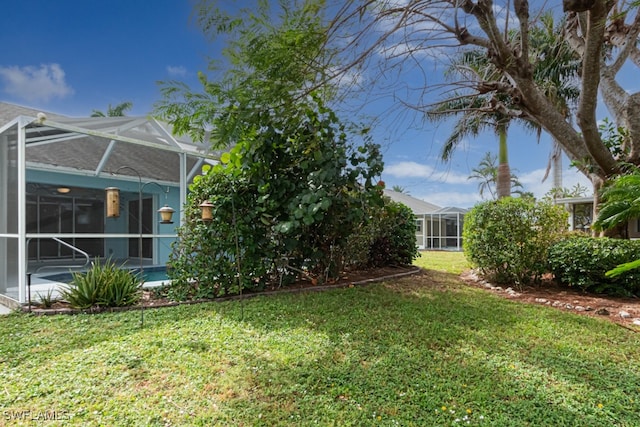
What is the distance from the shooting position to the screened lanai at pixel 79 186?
522 centimetres

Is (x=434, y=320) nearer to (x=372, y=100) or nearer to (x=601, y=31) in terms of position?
(x=372, y=100)

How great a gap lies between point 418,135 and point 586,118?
2.98 m

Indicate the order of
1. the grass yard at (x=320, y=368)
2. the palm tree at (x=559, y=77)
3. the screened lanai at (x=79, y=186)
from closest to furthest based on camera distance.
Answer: the grass yard at (x=320, y=368)
the screened lanai at (x=79, y=186)
the palm tree at (x=559, y=77)

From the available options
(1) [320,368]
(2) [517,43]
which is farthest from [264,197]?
(2) [517,43]

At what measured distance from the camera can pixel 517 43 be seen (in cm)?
643

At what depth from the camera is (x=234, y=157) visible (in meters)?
5.28

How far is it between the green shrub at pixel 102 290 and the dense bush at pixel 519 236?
6.14 m

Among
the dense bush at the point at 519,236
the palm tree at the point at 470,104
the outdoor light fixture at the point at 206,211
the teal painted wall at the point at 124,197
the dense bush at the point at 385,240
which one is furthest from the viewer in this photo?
the teal painted wall at the point at 124,197

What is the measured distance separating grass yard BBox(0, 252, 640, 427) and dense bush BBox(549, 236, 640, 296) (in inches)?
70.6

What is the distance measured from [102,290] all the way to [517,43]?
321 inches

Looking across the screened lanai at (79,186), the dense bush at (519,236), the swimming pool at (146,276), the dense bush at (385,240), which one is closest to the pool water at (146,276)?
the swimming pool at (146,276)

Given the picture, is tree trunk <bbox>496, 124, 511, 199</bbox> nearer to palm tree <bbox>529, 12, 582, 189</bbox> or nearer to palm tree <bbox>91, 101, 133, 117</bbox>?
palm tree <bbox>529, 12, 582, 189</bbox>

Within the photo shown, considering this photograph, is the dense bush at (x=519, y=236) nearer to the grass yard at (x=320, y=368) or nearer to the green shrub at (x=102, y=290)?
the grass yard at (x=320, y=368)

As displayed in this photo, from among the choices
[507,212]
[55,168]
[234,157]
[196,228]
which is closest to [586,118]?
[507,212]
